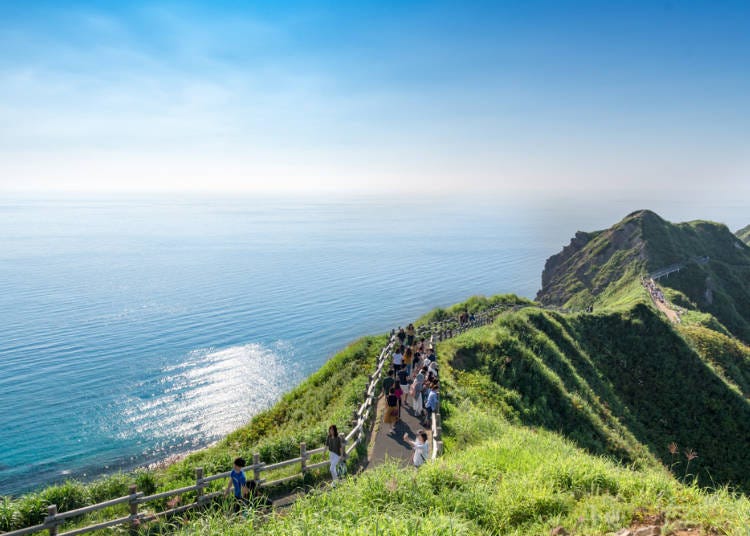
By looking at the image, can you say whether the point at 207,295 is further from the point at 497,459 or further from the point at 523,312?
the point at 497,459

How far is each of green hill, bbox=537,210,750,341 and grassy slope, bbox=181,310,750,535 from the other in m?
53.5

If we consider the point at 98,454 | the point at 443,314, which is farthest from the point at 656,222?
the point at 98,454

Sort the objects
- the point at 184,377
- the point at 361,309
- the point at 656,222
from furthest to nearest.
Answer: the point at 656,222 → the point at 361,309 → the point at 184,377

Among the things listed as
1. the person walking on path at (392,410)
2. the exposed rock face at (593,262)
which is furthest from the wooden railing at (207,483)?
the exposed rock face at (593,262)

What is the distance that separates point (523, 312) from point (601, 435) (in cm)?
1333

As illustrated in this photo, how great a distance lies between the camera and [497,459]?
12.4 meters

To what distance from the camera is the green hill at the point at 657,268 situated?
64.6 metres

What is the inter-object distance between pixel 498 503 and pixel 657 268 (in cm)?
7799

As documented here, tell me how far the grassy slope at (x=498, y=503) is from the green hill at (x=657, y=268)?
175 ft

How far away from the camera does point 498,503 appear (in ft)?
31.1

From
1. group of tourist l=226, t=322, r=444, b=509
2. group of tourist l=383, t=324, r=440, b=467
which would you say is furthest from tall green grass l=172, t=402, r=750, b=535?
group of tourist l=383, t=324, r=440, b=467

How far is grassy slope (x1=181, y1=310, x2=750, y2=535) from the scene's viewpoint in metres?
8.13

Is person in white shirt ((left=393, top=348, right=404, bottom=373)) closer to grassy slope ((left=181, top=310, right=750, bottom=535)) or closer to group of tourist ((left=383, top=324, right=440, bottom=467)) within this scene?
group of tourist ((left=383, top=324, right=440, bottom=467))

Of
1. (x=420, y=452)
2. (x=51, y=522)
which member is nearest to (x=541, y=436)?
(x=420, y=452)
